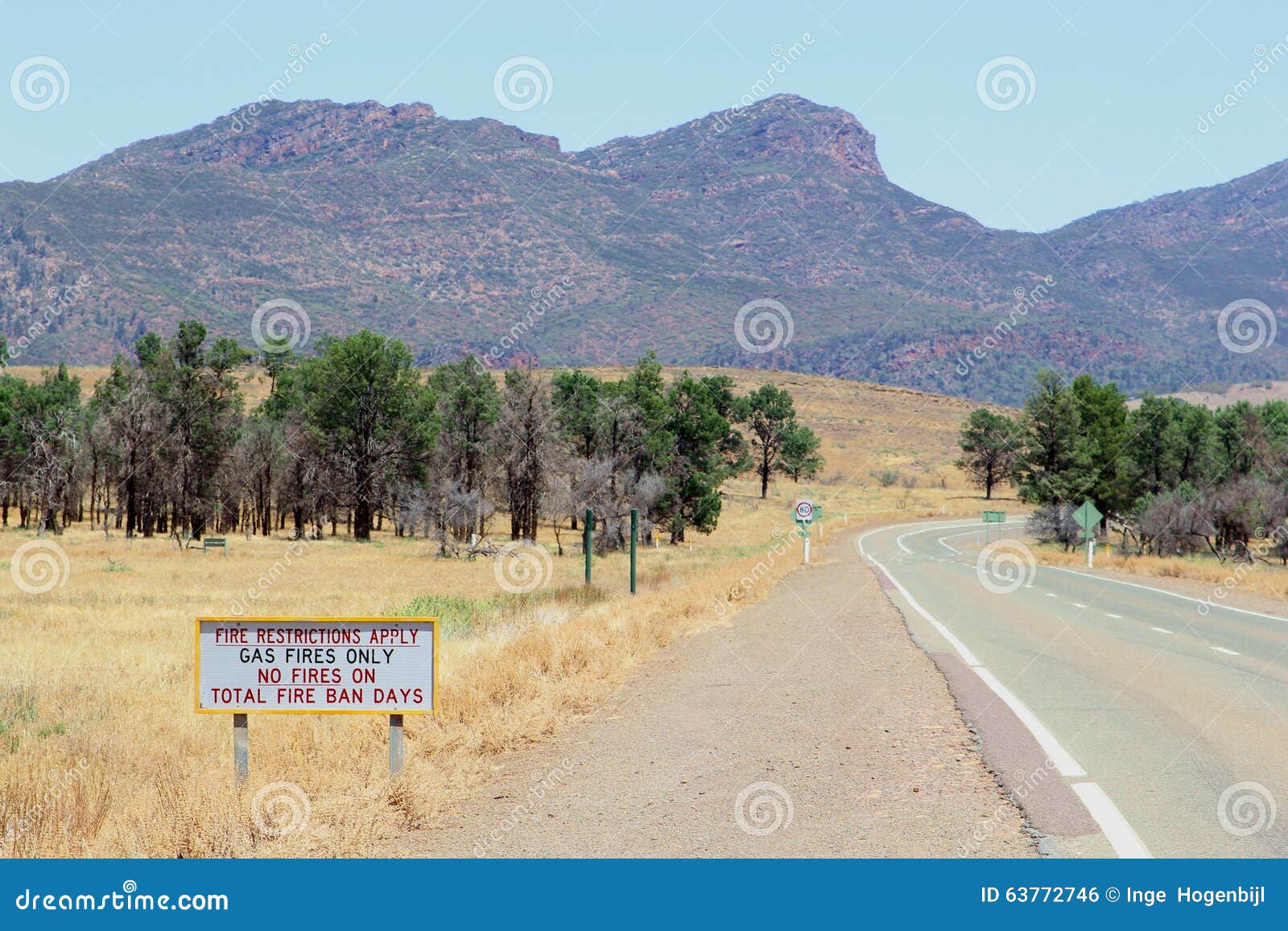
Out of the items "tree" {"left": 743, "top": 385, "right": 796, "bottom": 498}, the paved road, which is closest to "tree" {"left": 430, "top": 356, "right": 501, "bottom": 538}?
the paved road

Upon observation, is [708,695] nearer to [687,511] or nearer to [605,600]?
[605,600]

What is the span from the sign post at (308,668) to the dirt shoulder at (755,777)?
93 cm

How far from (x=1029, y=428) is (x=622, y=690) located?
55767 mm

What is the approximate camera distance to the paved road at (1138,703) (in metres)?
6.53

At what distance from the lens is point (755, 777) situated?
7.93m

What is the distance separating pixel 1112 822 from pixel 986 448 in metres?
106

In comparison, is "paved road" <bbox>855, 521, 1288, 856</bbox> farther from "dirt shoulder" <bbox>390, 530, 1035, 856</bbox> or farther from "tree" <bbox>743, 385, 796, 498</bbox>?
"tree" <bbox>743, 385, 796, 498</bbox>

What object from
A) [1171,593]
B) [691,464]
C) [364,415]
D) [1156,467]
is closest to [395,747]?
[1171,593]

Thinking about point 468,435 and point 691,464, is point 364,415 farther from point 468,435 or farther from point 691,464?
point 691,464

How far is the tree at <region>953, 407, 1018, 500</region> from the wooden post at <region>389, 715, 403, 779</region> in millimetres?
98689

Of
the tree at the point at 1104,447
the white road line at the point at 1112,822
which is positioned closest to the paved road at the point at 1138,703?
the white road line at the point at 1112,822

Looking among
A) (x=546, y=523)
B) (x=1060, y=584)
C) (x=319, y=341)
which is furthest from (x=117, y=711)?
(x=546, y=523)

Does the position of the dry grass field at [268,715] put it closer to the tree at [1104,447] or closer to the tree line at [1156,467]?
the tree line at [1156,467]

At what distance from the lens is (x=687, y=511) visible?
191ft
